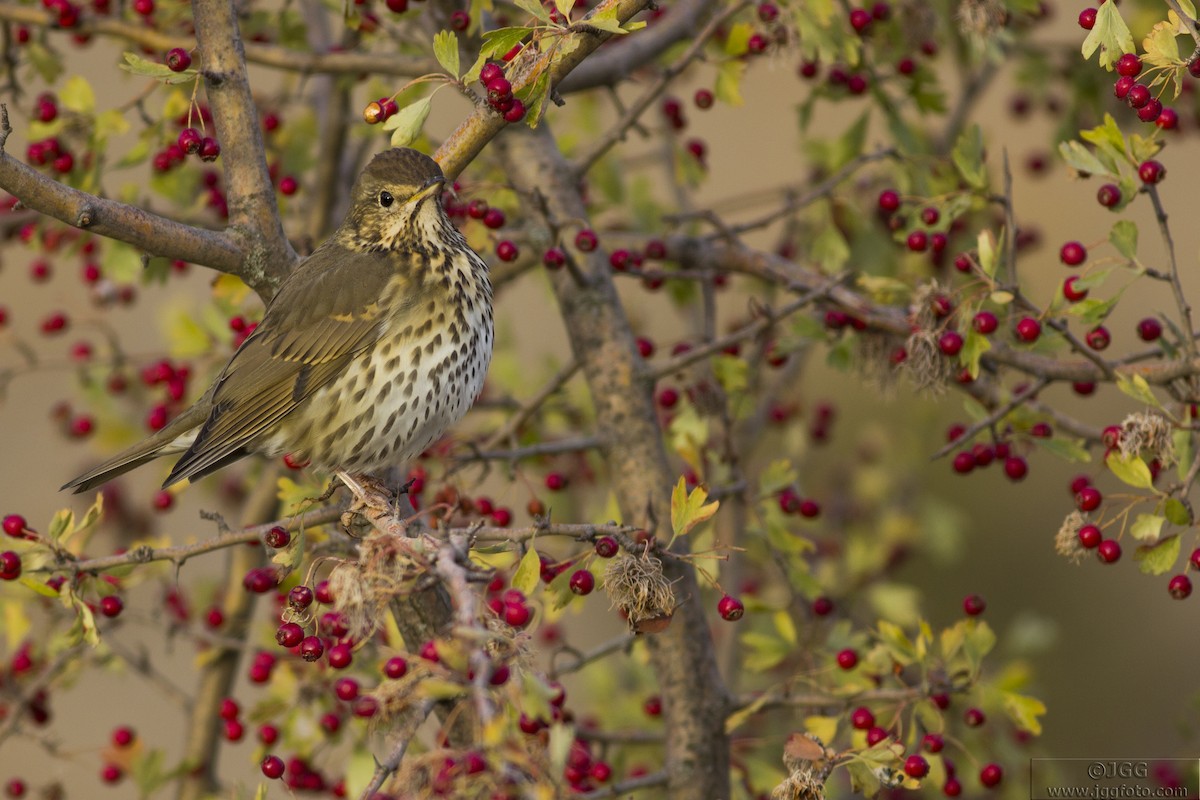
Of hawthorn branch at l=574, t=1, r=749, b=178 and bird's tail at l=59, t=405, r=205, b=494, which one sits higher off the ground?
hawthorn branch at l=574, t=1, r=749, b=178

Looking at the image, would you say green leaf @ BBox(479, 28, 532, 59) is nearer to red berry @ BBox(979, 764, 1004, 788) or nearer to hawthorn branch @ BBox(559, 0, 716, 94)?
hawthorn branch @ BBox(559, 0, 716, 94)

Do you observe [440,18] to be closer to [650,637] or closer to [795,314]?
[795,314]

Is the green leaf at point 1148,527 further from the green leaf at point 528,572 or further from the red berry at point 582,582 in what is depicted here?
the green leaf at point 528,572

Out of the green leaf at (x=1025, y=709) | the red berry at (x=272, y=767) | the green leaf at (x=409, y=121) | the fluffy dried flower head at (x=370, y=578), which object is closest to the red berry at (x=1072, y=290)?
the green leaf at (x=1025, y=709)

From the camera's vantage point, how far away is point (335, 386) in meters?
3.73

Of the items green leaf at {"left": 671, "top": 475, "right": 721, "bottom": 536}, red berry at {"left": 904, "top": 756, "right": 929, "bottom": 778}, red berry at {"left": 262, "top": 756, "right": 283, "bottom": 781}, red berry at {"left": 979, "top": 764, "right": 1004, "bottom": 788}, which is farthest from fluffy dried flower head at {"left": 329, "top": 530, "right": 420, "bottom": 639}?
red berry at {"left": 979, "top": 764, "right": 1004, "bottom": 788}

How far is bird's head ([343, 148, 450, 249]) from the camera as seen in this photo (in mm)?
3541

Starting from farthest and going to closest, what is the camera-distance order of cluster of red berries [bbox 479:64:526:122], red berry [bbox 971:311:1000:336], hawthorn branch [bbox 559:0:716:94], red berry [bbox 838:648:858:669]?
1. hawthorn branch [bbox 559:0:716:94]
2. red berry [bbox 838:648:858:669]
3. red berry [bbox 971:311:1000:336]
4. cluster of red berries [bbox 479:64:526:122]

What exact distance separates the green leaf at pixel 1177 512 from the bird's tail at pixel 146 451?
8.14ft

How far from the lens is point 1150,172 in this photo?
296 cm

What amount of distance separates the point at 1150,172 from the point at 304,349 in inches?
85.8

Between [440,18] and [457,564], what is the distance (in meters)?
2.34

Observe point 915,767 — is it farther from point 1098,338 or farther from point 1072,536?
point 1098,338

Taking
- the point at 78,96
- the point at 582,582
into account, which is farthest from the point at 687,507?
the point at 78,96
